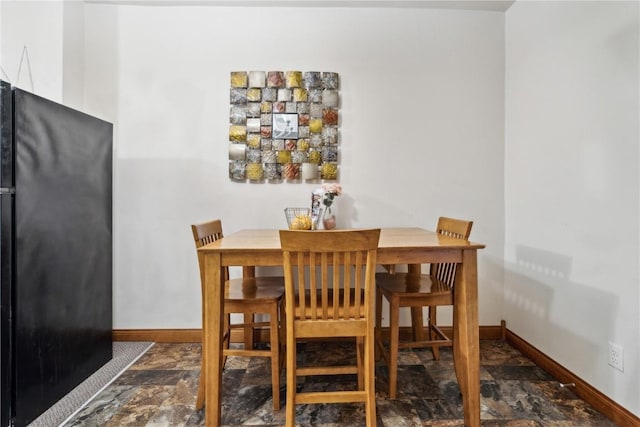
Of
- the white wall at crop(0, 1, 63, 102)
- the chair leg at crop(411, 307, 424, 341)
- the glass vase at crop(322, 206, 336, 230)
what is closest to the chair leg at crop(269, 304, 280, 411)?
the glass vase at crop(322, 206, 336, 230)

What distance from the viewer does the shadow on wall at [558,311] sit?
1732mm

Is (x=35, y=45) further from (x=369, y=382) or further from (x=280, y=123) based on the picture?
(x=369, y=382)

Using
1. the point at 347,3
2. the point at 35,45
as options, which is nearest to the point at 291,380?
the point at 347,3

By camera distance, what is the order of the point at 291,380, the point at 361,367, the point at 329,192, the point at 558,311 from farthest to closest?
the point at 329,192 → the point at 558,311 → the point at 361,367 → the point at 291,380

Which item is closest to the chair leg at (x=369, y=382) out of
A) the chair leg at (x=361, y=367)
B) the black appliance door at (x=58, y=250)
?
the chair leg at (x=361, y=367)

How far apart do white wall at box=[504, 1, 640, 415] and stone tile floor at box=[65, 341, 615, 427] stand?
24cm

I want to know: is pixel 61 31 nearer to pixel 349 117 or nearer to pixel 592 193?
pixel 349 117

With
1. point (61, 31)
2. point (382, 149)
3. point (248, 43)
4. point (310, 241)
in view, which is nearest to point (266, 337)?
point (310, 241)

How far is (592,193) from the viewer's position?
1763 mm

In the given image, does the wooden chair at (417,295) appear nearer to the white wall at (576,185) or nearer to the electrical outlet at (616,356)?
the white wall at (576,185)

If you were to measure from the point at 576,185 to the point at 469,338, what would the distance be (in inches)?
42.8

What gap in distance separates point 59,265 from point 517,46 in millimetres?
3295

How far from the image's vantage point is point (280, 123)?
2.54 metres

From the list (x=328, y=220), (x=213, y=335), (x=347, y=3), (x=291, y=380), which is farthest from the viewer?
(x=347, y=3)
